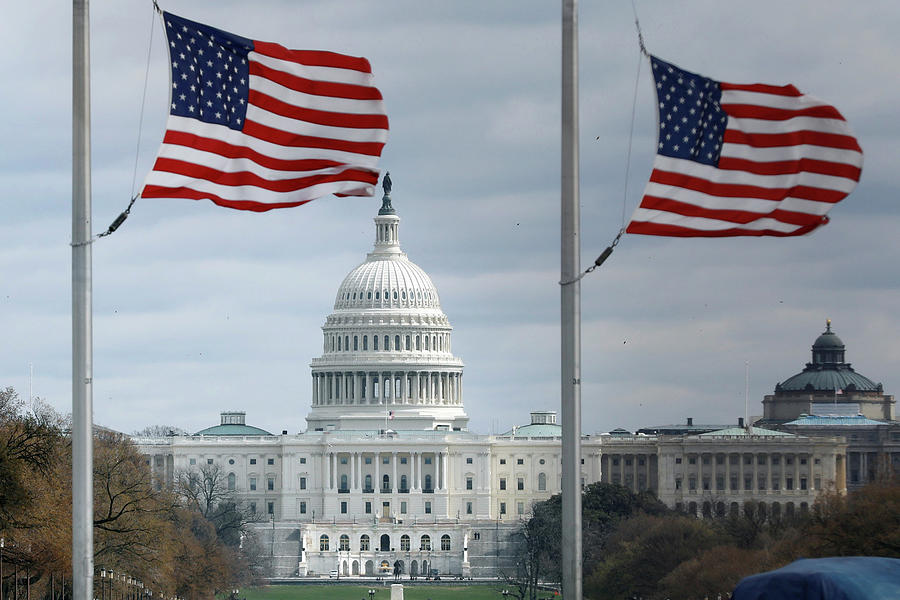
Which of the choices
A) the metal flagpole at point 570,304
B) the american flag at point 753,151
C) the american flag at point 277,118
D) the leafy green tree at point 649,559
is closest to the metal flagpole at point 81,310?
the american flag at point 277,118

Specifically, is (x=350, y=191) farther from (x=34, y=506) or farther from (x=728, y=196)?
(x=34, y=506)

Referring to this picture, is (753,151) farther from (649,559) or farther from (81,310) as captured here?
(649,559)

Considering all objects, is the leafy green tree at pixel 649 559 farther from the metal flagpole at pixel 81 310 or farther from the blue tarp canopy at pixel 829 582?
the blue tarp canopy at pixel 829 582

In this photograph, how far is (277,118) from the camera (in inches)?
1670

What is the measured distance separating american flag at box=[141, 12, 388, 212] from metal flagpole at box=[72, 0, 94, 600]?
1752 millimetres

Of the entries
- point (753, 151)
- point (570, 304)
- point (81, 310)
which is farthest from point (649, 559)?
point (81, 310)

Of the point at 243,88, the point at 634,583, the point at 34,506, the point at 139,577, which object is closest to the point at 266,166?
the point at 243,88

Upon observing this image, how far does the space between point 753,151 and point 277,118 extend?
8.58m

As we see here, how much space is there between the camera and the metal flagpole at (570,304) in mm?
41250

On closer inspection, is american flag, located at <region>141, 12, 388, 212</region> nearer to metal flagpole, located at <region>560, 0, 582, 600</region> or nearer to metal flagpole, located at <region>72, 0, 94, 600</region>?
metal flagpole, located at <region>72, 0, 94, 600</region>

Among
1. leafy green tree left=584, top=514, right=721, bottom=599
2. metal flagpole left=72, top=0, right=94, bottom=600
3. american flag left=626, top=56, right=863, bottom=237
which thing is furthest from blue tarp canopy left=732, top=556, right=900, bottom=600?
leafy green tree left=584, top=514, right=721, bottom=599

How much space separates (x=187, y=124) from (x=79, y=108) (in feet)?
6.33

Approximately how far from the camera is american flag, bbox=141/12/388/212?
1658 inches

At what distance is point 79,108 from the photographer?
41.8m
